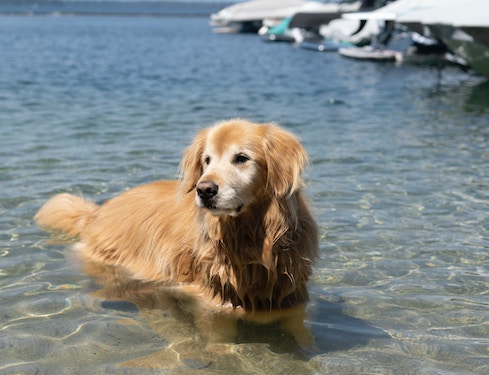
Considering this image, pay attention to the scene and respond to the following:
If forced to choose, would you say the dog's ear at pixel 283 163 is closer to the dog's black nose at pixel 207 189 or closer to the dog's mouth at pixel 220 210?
the dog's mouth at pixel 220 210

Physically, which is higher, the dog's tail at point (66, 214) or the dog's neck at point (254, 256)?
the dog's neck at point (254, 256)

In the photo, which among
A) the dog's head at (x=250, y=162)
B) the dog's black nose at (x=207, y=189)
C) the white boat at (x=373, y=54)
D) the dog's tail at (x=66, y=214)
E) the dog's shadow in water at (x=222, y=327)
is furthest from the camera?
the white boat at (x=373, y=54)

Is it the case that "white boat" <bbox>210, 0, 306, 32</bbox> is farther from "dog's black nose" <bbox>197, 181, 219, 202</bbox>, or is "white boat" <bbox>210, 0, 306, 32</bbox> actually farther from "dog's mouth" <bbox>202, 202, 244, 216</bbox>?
"dog's black nose" <bbox>197, 181, 219, 202</bbox>

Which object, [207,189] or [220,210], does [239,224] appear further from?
[207,189]

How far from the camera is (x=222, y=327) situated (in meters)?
4.93

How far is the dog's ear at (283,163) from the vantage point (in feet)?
15.2

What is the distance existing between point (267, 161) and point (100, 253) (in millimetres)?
2133

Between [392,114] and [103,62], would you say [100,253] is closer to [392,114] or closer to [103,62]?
[392,114]

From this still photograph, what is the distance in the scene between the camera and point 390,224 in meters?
7.12

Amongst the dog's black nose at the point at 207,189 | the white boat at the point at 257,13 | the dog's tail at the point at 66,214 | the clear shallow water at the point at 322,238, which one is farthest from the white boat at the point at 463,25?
the white boat at the point at 257,13

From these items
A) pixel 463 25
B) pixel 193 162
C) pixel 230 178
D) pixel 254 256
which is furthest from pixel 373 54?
pixel 230 178

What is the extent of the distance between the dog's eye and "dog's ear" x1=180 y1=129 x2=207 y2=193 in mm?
348

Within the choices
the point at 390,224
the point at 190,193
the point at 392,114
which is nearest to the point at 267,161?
the point at 190,193

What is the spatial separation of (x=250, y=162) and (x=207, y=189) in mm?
442
